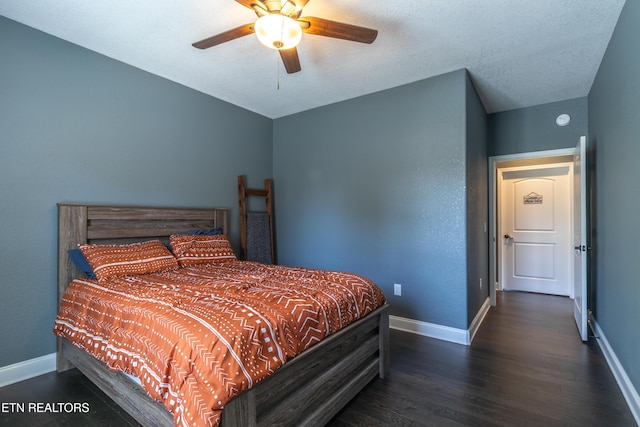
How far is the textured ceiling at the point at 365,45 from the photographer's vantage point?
2.08m

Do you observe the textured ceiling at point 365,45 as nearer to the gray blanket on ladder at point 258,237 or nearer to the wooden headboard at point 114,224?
the wooden headboard at point 114,224

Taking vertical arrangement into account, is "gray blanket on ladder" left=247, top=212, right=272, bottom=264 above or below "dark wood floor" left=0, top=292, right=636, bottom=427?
above

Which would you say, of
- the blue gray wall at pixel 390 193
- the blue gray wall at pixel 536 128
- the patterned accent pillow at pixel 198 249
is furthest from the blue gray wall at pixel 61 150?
the blue gray wall at pixel 536 128

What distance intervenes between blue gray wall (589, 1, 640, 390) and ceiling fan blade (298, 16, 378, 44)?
157 cm

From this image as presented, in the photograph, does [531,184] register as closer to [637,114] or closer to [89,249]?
[637,114]

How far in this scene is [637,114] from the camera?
1.83 meters

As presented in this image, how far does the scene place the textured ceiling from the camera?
6.82 feet

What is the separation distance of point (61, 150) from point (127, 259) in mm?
1019

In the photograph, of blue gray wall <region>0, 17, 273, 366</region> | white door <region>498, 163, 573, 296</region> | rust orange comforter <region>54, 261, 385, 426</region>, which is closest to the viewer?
rust orange comforter <region>54, 261, 385, 426</region>

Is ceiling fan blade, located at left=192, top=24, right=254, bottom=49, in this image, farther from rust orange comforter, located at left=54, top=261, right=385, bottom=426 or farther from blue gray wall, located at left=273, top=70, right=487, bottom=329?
blue gray wall, located at left=273, top=70, right=487, bottom=329

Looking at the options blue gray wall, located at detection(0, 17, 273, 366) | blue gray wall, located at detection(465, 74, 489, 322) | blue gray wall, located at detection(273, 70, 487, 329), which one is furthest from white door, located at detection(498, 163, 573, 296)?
blue gray wall, located at detection(0, 17, 273, 366)

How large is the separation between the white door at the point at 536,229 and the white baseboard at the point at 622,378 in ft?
7.18

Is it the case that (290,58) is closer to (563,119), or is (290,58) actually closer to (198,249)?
(198,249)

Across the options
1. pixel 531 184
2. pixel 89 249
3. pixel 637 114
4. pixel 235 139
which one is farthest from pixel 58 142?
pixel 531 184
